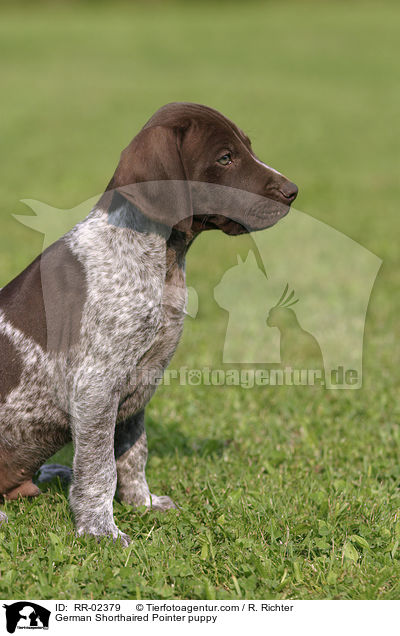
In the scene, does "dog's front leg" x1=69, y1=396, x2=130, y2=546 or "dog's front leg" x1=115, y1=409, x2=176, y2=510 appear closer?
"dog's front leg" x1=69, y1=396, x2=130, y2=546

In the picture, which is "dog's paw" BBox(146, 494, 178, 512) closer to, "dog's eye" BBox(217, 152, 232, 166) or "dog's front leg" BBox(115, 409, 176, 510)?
"dog's front leg" BBox(115, 409, 176, 510)

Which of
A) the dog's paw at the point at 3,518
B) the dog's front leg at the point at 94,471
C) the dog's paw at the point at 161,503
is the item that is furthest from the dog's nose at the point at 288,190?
the dog's paw at the point at 3,518

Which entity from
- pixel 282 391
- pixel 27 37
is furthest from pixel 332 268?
pixel 27 37

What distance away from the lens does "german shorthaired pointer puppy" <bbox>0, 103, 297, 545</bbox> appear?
133 inches

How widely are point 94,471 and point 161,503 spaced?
25.7 inches

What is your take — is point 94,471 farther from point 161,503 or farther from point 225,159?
point 225,159

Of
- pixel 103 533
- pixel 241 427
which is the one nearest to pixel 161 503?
pixel 103 533

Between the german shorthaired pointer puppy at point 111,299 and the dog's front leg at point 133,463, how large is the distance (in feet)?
1.28

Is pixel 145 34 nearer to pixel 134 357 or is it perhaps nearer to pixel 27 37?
pixel 27 37

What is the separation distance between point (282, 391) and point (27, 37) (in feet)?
105

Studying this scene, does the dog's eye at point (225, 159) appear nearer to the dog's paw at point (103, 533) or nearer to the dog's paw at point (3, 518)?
the dog's paw at point (103, 533)

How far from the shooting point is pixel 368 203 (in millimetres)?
12969

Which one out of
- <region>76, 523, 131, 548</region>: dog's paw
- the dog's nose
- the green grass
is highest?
the dog's nose

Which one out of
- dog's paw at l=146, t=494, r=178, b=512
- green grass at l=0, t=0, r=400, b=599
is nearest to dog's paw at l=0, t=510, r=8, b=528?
green grass at l=0, t=0, r=400, b=599
